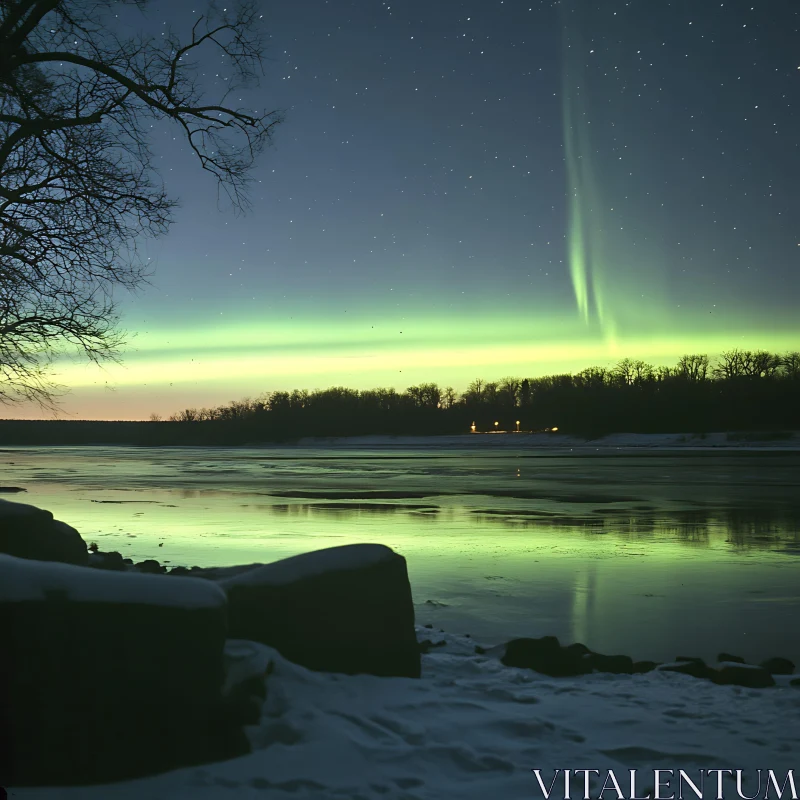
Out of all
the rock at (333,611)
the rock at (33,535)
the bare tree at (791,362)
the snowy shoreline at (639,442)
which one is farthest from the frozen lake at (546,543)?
the bare tree at (791,362)

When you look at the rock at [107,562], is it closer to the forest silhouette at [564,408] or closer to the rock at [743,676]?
the rock at [743,676]

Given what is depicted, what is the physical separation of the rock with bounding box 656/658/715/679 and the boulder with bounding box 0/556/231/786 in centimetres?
316

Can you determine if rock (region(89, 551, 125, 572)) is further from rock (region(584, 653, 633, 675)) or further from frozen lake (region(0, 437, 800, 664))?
rock (region(584, 653, 633, 675))

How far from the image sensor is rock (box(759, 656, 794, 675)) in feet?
18.0

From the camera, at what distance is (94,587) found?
380 centimetres

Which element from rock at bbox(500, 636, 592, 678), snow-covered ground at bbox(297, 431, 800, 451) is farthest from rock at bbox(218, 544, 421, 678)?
snow-covered ground at bbox(297, 431, 800, 451)

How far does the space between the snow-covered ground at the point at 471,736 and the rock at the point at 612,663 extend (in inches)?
7.4

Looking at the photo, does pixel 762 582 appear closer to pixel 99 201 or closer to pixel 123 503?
pixel 99 201

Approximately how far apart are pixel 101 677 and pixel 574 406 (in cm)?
10568

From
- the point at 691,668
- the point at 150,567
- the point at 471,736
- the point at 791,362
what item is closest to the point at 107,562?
the point at 150,567

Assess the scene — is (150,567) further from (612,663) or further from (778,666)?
(778,666)

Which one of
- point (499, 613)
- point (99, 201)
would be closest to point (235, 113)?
point (99, 201)

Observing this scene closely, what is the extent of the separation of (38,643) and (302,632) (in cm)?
164

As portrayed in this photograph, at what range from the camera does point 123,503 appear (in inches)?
765
